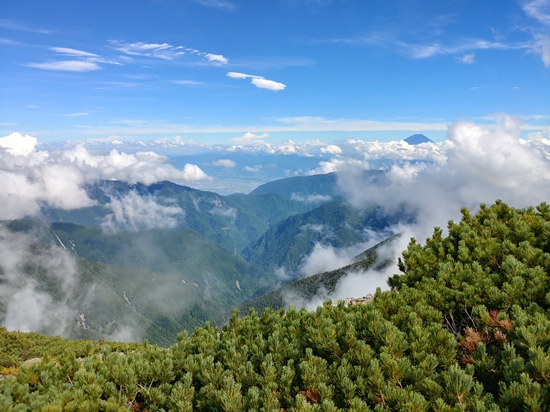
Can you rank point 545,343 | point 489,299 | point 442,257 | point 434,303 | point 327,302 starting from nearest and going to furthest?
point 545,343 → point 489,299 → point 434,303 → point 327,302 → point 442,257

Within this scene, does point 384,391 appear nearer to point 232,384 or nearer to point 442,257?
point 232,384

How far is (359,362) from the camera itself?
20.5 feet

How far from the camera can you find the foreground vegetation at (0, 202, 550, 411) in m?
5.15

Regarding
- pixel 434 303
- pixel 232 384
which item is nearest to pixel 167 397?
pixel 232 384

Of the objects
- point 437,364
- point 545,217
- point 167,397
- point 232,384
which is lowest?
point 167,397

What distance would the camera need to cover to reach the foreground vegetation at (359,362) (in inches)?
203

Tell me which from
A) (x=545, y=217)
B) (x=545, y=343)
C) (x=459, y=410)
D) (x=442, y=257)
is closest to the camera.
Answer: (x=459, y=410)

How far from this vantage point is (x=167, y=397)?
616cm

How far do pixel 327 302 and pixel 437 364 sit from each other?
3.56 meters

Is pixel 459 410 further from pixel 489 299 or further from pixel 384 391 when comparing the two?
pixel 489 299

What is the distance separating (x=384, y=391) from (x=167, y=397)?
4.07m

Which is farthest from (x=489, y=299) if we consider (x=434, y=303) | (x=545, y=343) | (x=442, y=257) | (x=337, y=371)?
(x=337, y=371)

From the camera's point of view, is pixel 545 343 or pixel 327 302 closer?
pixel 545 343

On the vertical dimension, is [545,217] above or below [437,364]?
above
